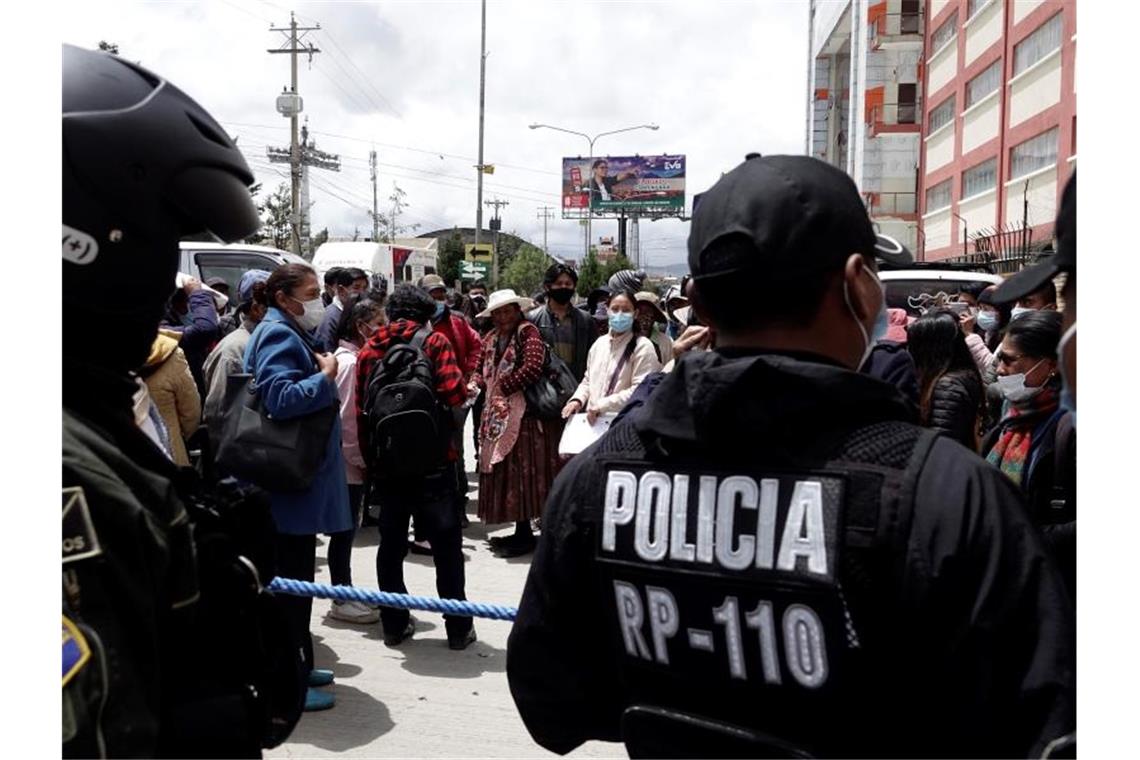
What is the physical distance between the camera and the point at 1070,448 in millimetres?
3312

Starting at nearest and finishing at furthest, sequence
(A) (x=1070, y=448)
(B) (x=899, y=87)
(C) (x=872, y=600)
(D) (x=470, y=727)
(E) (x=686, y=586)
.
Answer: (C) (x=872, y=600) < (E) (x=686, y=586) < (A) (x=1070, y=448) < (D) (x=470, y=727) < (B) (x=899, y=87)

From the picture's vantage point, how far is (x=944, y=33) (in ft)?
131

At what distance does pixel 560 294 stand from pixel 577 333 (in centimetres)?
41

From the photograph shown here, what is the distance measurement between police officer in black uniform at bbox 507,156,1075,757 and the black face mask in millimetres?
5658

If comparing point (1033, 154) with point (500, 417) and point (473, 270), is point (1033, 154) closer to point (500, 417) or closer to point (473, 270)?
point (473, 270)

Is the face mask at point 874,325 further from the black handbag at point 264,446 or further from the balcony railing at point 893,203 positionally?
the balcony railing at point 893,203

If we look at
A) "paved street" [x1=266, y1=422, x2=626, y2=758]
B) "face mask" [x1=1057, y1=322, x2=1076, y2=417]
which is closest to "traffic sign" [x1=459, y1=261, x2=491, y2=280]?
"paved street" [x1=266, y1=422, x2=626, y2=758]

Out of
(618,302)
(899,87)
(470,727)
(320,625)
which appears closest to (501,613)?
(470,727)

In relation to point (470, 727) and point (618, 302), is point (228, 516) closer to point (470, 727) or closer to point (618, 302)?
point (470, 727)

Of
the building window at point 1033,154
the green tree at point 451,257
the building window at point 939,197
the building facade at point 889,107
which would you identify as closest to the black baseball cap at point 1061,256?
the building window at point 1033,154

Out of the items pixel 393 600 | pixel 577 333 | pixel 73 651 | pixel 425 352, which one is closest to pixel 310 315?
pixel 425 352

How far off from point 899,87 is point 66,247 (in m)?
48.6

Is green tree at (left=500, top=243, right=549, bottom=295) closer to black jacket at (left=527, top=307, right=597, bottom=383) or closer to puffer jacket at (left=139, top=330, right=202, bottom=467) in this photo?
black jacket at (left=527, top=307, right=597, bottom=383)

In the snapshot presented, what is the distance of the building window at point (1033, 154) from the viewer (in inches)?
1090
